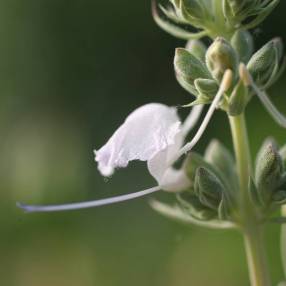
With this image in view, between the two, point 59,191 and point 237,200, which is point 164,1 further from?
point 237,200

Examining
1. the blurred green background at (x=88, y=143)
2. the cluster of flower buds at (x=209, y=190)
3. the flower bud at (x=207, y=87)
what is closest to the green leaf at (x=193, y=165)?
the cluster of flower buds at (x=209, y=190)

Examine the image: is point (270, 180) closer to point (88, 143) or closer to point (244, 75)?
point (244, 75)

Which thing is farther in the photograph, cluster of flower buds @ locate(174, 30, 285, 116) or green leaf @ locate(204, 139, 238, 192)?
green leaf @ locate(204, 139, 238, 192)

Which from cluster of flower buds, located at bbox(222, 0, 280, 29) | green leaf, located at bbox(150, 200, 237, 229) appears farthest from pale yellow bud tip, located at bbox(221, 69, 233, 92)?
green leaf, located at bbox(150, 200, 237, 229)

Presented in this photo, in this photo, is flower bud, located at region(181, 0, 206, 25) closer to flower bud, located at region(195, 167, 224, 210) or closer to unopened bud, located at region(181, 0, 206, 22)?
unopened bud, located at region(181, 0, 206, 22)

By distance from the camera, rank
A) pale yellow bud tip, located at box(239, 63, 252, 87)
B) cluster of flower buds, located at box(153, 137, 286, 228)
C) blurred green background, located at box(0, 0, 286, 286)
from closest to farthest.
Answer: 1. pale yellow bud tip, located at box(239, 63, 252, 87)
2. cluster of flower buds, located at box(153, 137, 286, 228)
3. blurred green background, located at box(0, 0, 286, 286)

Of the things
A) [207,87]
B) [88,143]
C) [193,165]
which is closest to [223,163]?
[193,165]

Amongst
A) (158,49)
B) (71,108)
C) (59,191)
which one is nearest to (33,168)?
(59,191)

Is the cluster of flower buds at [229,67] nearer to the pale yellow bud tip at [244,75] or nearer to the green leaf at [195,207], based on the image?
the pale yellow bud tip at [244,75]
